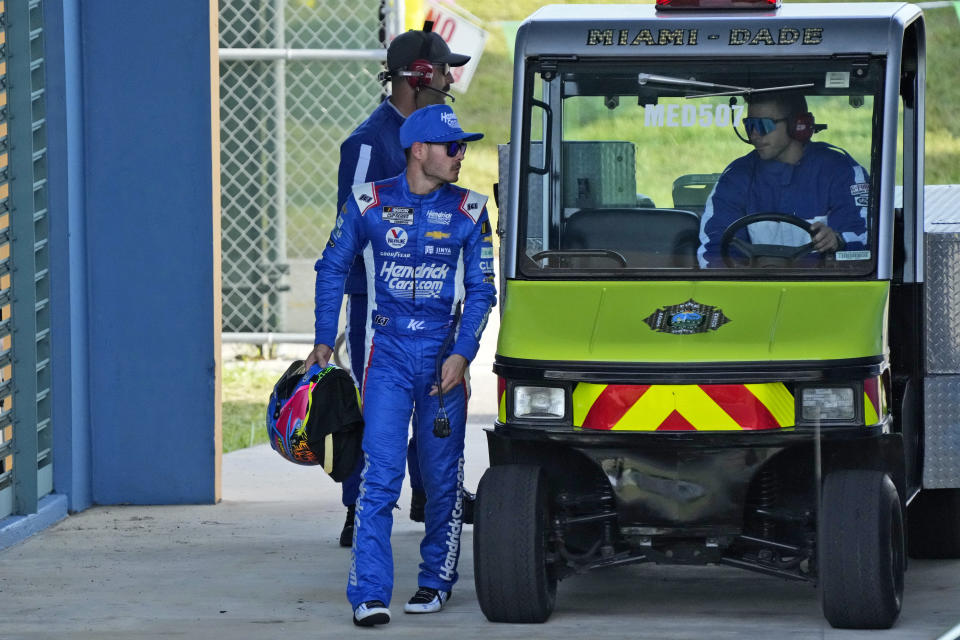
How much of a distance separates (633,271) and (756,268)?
1.36 feet

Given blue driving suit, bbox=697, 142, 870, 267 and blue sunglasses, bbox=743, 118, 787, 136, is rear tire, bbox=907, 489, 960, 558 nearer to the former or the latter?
blue driving suit, bbox=697, 142, 870, 267

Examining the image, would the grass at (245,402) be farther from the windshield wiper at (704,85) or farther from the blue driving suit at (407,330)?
the windshield wiper at (704,85)

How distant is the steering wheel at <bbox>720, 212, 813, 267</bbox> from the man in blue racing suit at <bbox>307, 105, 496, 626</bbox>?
81 cm

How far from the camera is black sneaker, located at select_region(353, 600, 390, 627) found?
18.5 ft

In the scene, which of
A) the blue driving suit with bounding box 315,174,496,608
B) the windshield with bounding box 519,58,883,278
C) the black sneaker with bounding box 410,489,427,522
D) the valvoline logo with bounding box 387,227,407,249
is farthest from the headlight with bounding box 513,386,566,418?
the black sneaker with bounding box 410,489,427,522

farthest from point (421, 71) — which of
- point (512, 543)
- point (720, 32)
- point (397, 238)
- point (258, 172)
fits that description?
point (258, 172)

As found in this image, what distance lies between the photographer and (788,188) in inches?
233

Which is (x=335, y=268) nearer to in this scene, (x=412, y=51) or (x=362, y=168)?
(x=362, y=168)

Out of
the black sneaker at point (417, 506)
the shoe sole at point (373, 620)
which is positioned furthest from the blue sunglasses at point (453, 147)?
the black sneaker at point (417, 506)

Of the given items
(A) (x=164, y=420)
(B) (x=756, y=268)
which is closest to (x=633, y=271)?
(B) (x=756, y=268)

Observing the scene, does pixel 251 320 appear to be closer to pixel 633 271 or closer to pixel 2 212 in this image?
pixel 2 212

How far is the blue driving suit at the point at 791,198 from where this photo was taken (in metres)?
5.84

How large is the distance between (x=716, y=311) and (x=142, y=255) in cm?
339

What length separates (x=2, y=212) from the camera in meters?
7.47
